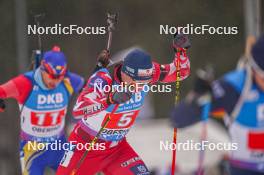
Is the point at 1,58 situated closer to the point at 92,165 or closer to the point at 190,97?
the point at 92,165

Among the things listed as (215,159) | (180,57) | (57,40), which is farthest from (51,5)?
(215,159)

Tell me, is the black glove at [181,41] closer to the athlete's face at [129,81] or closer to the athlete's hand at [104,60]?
the athlete's face at [129,81]

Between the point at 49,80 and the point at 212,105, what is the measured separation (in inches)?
72.2

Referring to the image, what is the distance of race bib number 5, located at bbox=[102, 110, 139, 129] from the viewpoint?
4.78 metres

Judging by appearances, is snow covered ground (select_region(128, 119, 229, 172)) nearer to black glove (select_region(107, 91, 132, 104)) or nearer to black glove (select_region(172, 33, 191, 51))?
black glove (select_region(172, 33, 191, 51))

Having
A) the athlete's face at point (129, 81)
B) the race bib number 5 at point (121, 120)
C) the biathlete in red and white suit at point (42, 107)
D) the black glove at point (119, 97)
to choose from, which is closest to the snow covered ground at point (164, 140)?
the biathlete in red and white suit at point (42, 107)

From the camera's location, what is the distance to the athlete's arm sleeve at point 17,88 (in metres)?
5.29

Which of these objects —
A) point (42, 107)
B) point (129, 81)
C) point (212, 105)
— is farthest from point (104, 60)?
point (212, 105)

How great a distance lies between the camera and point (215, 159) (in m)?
8.63

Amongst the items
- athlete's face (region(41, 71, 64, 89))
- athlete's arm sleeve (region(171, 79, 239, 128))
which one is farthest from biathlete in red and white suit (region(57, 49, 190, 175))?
athlete's arm sleeve (region(171, 79, 239, 128))

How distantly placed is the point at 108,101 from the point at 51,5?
2358 millimetres

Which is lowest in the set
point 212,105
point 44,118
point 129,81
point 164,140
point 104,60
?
point 164,140

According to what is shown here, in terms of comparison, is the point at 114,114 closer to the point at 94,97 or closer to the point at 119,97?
the point at 94,97

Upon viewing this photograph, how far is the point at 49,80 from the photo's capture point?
17.7 feet
